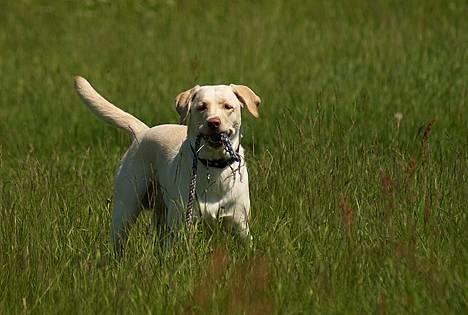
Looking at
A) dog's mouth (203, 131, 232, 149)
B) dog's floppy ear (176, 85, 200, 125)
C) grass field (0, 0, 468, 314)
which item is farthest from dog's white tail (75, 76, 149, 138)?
dog's mouth (203, 131, 232, 149)

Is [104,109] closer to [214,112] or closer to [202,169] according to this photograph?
[202,169]

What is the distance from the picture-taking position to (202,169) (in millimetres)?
6703

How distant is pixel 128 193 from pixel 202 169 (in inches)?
27.2

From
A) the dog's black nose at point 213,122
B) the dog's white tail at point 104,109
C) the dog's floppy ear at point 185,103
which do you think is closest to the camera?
the dog's black nose at point 213,122

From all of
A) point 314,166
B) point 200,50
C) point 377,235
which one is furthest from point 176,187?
point 200,50

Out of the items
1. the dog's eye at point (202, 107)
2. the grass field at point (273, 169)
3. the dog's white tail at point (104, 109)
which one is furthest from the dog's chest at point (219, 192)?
the dog's white tail at point (104, 109)

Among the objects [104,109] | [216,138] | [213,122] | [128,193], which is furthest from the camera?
[104,109]

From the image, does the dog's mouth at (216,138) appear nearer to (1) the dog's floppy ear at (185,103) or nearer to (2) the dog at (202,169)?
(2) the dog at (202,169)

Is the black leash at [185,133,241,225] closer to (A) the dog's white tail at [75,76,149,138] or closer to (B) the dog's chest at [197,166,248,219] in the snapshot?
(B) the dog's chest at [197,166,248,219]

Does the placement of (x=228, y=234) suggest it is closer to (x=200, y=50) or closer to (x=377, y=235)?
(x=377, y=235)

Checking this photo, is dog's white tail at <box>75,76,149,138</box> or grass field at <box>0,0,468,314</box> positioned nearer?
grass field at <box>0,0,468,314</box>

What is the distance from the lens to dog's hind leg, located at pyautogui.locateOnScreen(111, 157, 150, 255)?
23.3 feet

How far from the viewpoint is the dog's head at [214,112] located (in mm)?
6480

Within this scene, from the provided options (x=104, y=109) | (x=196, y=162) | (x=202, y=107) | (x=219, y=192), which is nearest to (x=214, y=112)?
(x=202, y=107)
